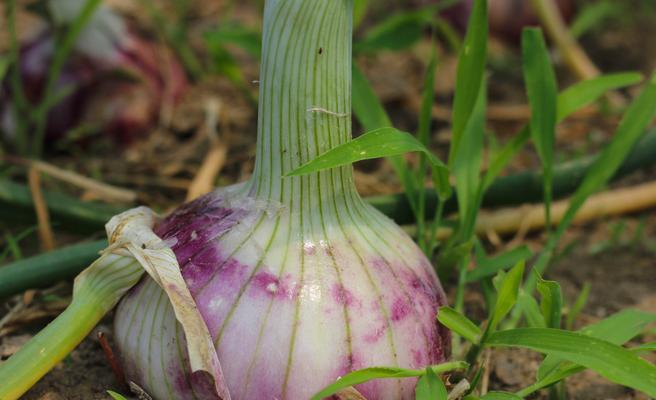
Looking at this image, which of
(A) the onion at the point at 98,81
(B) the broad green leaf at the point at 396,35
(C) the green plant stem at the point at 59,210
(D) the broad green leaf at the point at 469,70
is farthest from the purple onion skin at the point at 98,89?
(D) the broad green leaf at the point at 469,70

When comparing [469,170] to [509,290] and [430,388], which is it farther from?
[430,388]

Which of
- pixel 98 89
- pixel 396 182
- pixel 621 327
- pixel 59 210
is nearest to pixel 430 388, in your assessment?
pixel 621 327

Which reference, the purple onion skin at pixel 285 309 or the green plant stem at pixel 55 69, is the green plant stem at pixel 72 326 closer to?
the purple onion skin at pixel 285 309

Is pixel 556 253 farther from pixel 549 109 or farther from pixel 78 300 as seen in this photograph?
pixel 78 300

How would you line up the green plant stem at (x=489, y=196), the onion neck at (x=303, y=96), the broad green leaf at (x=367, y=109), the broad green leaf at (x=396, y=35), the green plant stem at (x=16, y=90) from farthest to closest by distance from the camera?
the green plant stem at (x=16, y=90)
the broad green leaf at (x=396, y=35)
the green plant stem at (x=489, y=196)
the broad green leaf at (x=367, y=109)
the onion neck at (x=303, y=96)

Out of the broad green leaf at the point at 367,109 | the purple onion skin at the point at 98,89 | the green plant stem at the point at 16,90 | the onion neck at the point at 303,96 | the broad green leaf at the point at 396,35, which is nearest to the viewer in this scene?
the onion neck at the point at 303,96

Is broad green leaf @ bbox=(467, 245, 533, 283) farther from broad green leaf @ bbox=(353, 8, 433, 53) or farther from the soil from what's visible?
broad green leaf @ bbox=(353, 8, 433, 53)
